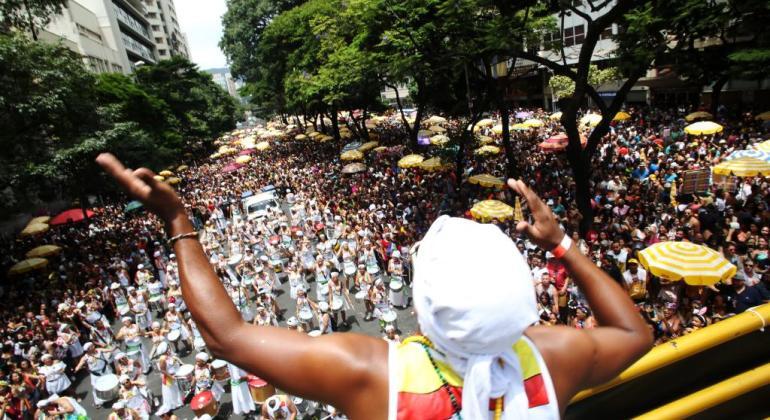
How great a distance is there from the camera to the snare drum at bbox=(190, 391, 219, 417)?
8148mm

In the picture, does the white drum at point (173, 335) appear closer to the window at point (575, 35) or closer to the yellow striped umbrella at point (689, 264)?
the yellow striped umbrella at point (689, 264)

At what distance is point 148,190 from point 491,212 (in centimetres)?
1154

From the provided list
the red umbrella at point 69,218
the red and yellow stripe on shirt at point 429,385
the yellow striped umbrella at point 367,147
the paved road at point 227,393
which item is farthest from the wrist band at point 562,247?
the red umbrella at point 69,218

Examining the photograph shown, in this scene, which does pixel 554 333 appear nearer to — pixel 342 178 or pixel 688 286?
pixel 688 286

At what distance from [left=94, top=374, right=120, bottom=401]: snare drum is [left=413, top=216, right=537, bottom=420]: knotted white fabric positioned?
10803 millimetres

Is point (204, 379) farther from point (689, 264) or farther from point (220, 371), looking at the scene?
point (689, 264)

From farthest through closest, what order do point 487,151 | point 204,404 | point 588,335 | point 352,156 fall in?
point 352,156
point 487,151
point 204,404
point 588,335

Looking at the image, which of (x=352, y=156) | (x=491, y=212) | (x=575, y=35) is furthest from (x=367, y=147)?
(x=575, y=35)

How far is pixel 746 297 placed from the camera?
7012mm

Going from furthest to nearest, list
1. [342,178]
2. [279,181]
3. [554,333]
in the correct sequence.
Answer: [279,181], [342,178], [554,333]

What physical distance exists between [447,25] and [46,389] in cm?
1427

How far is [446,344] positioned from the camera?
1.14 m

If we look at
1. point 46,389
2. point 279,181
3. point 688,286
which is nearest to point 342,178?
point 279,181

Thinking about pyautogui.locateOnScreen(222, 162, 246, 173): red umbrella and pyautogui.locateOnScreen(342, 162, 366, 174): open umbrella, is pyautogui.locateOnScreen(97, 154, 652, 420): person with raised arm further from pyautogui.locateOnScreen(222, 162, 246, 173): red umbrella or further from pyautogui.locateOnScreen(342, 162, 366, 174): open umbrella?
pyautogui.locateOnScreen(222, 162, 246, 173): red umbrella
